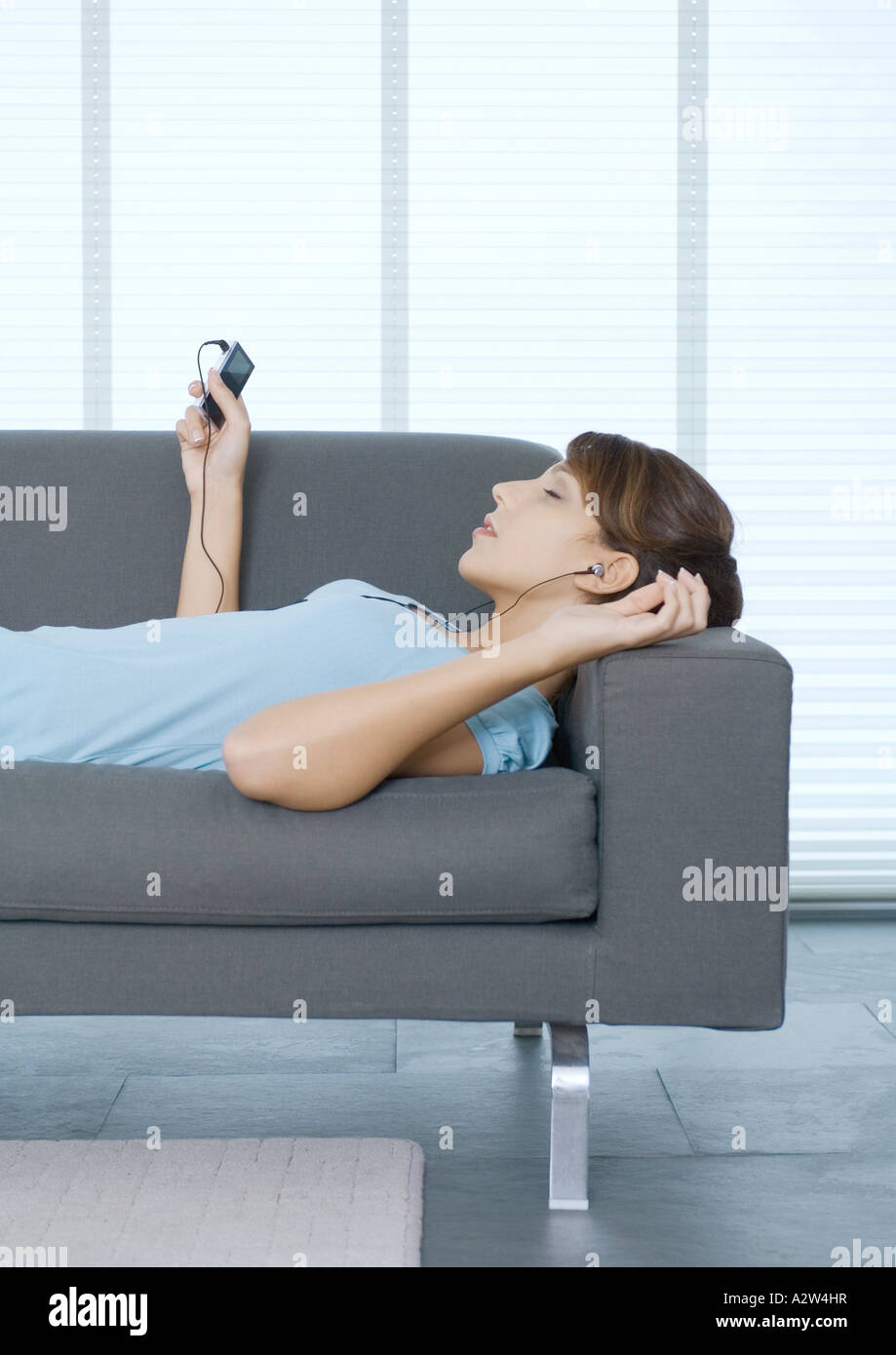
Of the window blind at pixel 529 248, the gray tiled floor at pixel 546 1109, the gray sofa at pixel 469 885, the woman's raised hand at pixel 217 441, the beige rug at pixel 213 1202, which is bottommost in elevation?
the gray tiled floor at pixel 546 1109

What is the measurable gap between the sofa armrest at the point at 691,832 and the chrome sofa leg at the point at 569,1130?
0.07 metres

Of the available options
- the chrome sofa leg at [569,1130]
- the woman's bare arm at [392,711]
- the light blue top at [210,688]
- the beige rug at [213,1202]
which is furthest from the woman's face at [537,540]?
the beige rug at [213,1202]

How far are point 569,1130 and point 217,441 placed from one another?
47.9 inches

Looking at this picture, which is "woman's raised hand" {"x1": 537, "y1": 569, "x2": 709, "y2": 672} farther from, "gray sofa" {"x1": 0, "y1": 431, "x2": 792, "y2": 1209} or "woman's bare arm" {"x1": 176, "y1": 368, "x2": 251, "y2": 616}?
"woman's bare arm" {"x1": 176, "y1": 368, "x2": 251, "y2": 616}

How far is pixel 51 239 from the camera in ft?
11.0

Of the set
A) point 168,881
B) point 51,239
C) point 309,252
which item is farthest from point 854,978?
point 51,239

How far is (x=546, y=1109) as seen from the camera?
6.45ft

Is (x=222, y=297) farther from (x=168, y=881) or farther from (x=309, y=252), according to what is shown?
(x=168, y=881)

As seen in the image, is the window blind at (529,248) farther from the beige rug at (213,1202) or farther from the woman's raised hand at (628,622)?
the beige rug at (213,1202)

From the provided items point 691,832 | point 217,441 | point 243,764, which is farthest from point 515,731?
point 217,441

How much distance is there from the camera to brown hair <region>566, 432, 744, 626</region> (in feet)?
5.81

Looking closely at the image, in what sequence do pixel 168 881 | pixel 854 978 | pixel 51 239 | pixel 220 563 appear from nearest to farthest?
pixel 168 881 → pixel 220 563 → pixel 854 978 → pixel 51 239

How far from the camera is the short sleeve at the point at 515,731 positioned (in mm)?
1714
